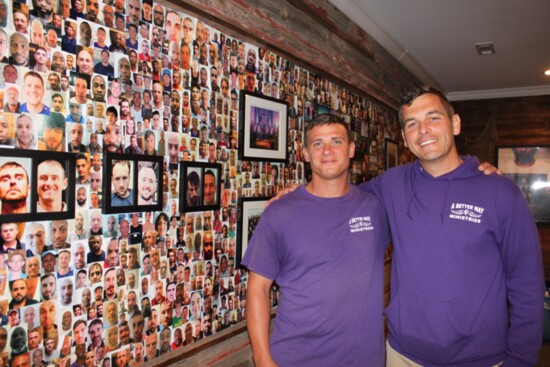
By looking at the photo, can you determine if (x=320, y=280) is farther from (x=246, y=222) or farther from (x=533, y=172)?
(x=533, y=172)

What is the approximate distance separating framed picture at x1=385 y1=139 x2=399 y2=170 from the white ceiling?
2.99ft

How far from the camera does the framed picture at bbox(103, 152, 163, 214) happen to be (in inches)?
59.9

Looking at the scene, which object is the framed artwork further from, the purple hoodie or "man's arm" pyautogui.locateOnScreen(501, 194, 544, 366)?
"man's arm" pyautogui.locateOnScreen(501, 194, 544, 366)

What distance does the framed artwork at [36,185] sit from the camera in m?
1.23

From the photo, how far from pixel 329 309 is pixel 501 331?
615mm

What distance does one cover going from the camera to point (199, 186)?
1931mm

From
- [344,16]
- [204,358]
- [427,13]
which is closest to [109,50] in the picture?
[204,358]

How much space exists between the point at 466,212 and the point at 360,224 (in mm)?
387

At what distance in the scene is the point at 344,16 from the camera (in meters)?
3.29

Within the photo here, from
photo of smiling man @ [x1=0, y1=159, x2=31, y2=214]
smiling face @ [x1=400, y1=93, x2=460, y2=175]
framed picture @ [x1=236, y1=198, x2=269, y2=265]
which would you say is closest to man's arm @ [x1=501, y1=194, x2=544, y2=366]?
smiling face @ [x1=400, y1=93, x2=460, y2=175]

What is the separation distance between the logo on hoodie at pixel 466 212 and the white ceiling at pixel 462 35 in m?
2.09

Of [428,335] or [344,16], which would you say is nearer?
[428,335]

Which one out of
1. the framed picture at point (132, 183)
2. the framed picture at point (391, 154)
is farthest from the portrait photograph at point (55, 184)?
the framed picture at point (391, 154)

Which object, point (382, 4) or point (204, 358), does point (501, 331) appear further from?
point (382, 4)
